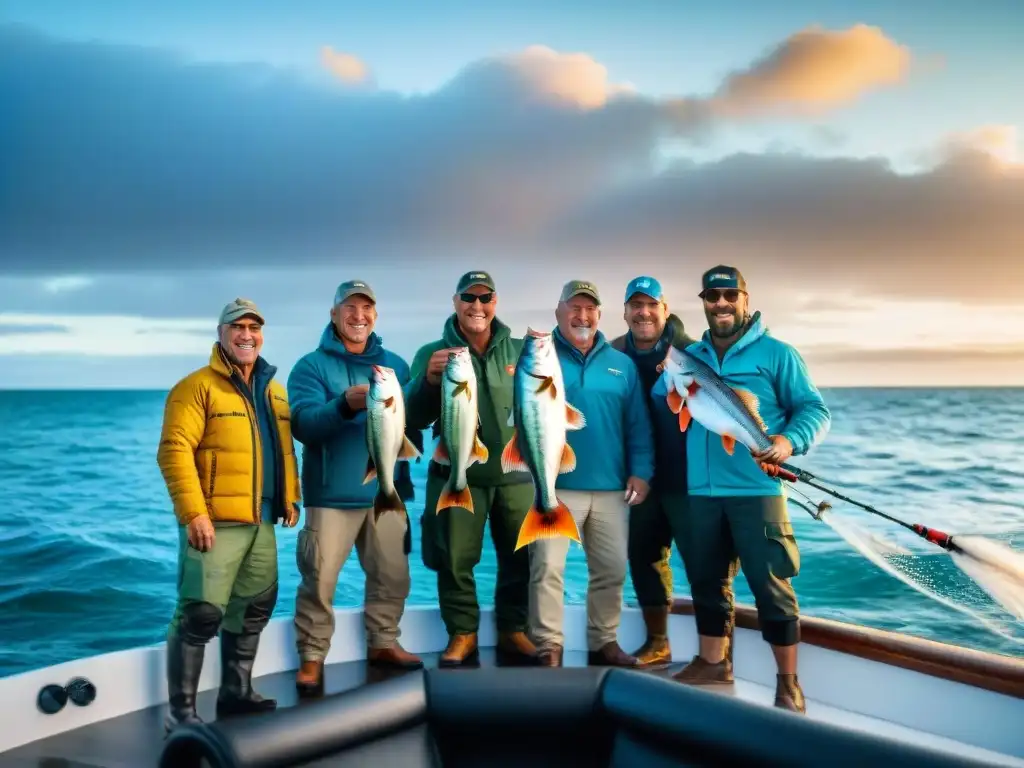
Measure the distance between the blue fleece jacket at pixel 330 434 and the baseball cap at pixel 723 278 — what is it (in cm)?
169

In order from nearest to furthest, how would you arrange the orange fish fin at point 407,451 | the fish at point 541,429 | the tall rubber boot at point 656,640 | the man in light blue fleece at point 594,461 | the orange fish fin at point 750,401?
the fish at point 541,429, the orange fish fin at point 750,401, the orange fish fin at point 407,451, the man in light blue fleece at point 594,461, the tall rubber boot at point 656,640

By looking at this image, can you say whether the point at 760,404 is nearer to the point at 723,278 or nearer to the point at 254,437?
the point at 723,278

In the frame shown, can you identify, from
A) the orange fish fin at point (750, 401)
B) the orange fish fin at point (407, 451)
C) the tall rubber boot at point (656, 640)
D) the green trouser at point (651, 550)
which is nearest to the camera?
the orange fish fin at point (750, 401)

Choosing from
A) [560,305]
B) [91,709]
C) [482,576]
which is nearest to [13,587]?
[482,576]

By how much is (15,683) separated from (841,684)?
3.81m

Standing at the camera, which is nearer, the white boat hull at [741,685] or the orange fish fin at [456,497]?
the white boat hull at [741,685]

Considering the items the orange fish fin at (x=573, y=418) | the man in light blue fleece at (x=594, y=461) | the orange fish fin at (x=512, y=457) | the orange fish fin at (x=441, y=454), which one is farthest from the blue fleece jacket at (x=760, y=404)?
the orange fish fin at (x=441, y=454)

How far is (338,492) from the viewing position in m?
4.41

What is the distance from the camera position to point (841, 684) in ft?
14.6

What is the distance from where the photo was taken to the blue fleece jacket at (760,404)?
4164mm

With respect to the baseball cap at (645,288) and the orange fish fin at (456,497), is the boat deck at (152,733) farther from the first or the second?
the baseball cap at (645,288)

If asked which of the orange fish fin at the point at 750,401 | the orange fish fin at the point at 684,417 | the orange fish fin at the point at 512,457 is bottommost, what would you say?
the orange fish fin at the point at 512,457

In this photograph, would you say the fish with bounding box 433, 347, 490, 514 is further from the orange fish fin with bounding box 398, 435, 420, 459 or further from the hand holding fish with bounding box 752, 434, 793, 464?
the hand holding fish with bounding box 752, 434, 793, 464

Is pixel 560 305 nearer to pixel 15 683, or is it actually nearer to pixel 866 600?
pixel 15 683
